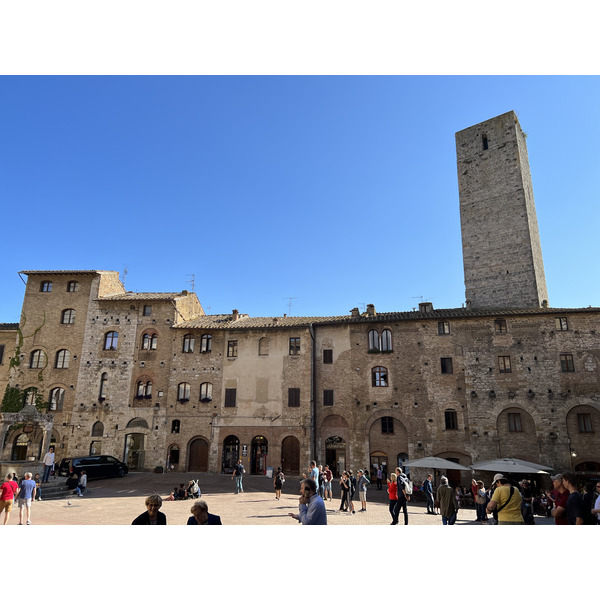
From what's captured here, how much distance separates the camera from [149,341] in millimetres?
29406

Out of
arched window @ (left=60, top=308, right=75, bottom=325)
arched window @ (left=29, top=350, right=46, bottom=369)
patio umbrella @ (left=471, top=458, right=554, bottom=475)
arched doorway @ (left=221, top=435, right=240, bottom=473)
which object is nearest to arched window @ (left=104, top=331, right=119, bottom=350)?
arched window @ (left=60, top=308, right=75, bottom=325)

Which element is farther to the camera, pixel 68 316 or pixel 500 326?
pixel 68 316

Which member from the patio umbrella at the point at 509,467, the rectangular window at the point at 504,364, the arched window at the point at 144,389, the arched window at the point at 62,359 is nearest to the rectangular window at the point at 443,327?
the rectangular window at the point at 504,364

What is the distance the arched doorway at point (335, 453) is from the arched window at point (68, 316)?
764 inches

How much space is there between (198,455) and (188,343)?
292 inches

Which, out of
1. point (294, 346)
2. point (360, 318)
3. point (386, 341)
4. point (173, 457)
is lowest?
point (173, 457)

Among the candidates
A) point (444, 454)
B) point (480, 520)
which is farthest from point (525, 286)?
point (480, 520)

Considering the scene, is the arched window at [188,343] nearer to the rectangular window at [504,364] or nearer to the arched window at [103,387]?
the arched window at [103,387]

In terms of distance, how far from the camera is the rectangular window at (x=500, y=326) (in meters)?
25.6

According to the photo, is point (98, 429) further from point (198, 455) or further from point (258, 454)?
point (258, 454)

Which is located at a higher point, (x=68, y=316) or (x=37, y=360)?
(x=68, y=316)

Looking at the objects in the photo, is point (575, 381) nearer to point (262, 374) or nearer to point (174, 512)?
point (262, 374)

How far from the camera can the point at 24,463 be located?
17719 millimetres

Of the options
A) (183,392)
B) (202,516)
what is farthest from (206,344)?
(202,516)
